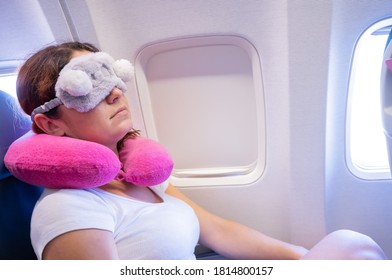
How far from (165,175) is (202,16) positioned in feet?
1.98

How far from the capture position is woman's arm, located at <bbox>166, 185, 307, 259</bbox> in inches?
44.0

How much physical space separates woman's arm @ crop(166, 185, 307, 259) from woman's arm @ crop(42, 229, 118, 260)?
1.53 ft

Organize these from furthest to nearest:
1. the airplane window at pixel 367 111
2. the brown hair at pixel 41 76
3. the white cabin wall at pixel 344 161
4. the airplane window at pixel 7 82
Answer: the airplane window at pixel 7 82, the airplane window at pixel 367 111, the white cabin wall at pixel 344 161, the brown hair at pixel 41 76

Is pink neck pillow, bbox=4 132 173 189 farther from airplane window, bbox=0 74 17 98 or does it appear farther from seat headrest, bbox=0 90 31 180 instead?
airplane window, bbox=0 74 17 98

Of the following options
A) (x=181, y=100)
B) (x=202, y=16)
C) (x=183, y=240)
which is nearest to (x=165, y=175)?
(x=183, y=240)

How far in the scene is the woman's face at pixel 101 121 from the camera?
780 millimetres

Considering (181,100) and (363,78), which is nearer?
(363,78)

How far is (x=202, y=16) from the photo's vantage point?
1.05 meters

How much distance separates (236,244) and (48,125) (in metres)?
0.81

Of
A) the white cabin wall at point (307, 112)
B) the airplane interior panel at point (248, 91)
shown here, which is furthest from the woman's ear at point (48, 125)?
the white cabin wall at point (307, 112)

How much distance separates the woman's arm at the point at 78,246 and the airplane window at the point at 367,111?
1053 mm

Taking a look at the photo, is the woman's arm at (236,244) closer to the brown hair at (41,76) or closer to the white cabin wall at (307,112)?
the white cabin wall at (307,112)

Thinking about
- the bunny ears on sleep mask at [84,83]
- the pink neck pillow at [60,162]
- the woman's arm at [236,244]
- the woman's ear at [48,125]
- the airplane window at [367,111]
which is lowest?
the woman's arm at [236,244]
